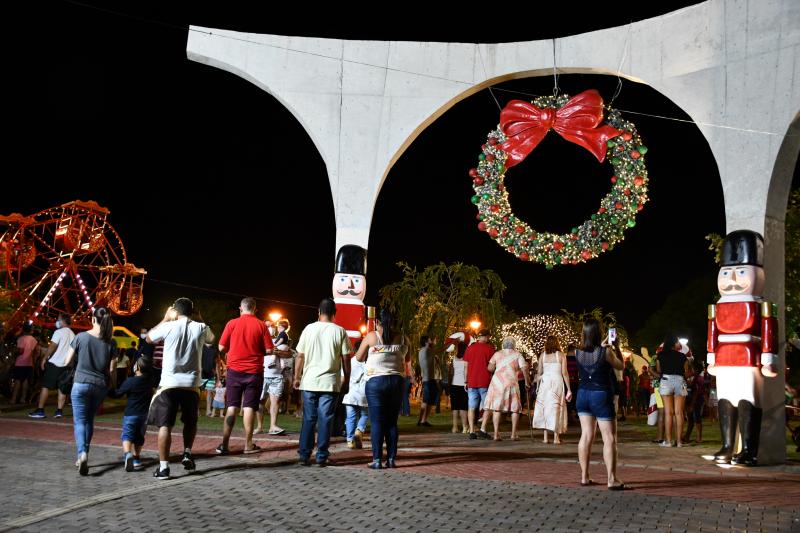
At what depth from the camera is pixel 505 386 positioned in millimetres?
12250

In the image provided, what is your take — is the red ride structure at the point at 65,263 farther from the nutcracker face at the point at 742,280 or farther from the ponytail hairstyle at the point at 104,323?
the nutcracker face at the point at 742,280

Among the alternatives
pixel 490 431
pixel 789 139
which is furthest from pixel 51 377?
pixel 789 139

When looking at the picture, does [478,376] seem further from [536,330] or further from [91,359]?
[536,330]

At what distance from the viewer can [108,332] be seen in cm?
823

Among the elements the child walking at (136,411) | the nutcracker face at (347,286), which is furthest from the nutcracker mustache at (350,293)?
the child walking at (136,411)

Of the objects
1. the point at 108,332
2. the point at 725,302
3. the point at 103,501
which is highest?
the point at 725,302

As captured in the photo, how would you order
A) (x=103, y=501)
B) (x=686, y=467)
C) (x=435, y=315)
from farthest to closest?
1. (x=435, y=315)
2. (x=686, y=467)
3. (x=103, y=501)

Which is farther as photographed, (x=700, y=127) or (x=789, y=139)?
(x=700, y=127)

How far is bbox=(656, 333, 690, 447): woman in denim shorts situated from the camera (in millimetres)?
12141

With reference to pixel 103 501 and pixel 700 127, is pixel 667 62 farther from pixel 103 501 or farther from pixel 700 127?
pixel 103 501

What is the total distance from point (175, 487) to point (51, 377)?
8415mm

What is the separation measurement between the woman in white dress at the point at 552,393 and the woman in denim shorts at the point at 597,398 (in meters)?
4.22

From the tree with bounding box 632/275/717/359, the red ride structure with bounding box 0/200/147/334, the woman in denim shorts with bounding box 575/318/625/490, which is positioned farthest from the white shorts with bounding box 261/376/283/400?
the tree with bounding box 632/275/717/359

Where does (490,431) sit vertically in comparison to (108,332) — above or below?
below
